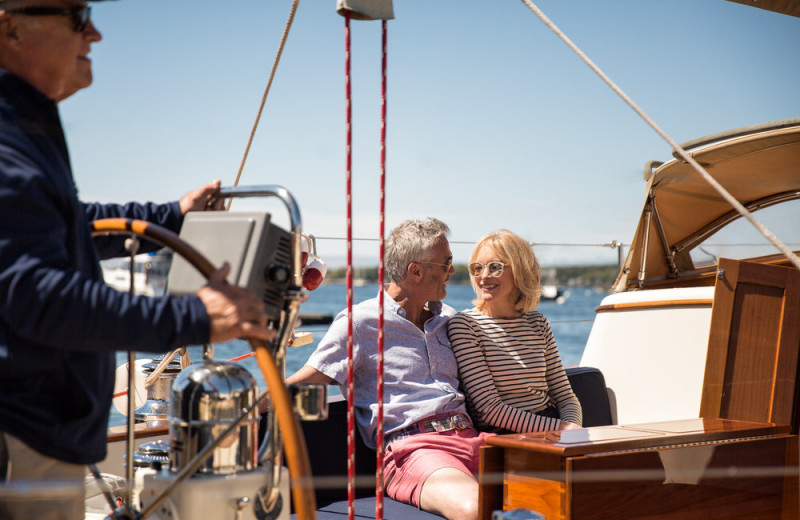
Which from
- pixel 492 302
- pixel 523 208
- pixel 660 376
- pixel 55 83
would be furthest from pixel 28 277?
pixel 523 208

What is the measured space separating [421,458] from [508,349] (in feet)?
1.70

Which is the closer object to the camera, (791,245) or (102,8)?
(102,8)

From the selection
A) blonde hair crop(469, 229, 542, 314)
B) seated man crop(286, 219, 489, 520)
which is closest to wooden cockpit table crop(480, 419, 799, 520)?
seated man crop(286, 219, 489, 520)

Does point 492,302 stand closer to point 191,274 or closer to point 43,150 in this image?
point 191,274

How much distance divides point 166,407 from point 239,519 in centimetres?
93

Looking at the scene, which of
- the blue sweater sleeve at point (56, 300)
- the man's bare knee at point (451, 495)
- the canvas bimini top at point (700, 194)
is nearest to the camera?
the blue sweater sleeve at point (56, 300)

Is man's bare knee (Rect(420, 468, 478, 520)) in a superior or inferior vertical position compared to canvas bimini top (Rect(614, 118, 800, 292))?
inferior

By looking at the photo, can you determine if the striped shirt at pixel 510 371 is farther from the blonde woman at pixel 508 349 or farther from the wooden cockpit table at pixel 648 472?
the wooden cockpit table at pixel 648 472

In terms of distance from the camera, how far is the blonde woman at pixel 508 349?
238cm

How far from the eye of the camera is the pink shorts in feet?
6.87

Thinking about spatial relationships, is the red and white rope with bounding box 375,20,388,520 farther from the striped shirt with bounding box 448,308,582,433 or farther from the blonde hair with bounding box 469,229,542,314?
the blonde hair with bounding box 469,229,542,314

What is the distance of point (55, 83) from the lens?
114cm

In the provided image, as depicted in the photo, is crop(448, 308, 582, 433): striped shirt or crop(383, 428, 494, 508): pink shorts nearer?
crop(383, 428, 494, 508): pink shorts

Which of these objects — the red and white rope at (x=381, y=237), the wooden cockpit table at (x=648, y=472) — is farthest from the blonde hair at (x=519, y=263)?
the red and white rope at (x=381, y=237)
